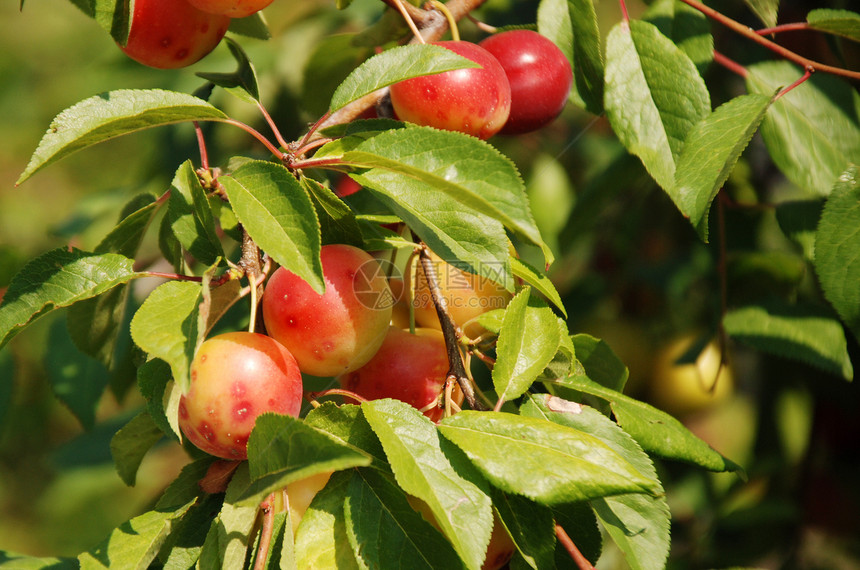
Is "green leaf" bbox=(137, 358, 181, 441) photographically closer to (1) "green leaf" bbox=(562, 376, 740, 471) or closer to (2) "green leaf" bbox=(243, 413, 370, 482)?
(2) "green leaf" bbox=(243, 413, 370, 482)

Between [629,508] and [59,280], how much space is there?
0.54 m

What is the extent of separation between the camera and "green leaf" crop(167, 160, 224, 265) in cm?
61

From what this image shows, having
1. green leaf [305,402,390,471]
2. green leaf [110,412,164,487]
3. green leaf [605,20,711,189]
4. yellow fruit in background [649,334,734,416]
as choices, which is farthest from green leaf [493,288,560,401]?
yellow fruit in background [649,334,734,416]

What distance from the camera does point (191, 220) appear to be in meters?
0.64

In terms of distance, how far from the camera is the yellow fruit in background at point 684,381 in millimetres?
1447

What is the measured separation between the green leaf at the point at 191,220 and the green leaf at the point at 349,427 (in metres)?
0.17

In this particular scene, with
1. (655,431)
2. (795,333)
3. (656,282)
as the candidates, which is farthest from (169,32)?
(656,282)

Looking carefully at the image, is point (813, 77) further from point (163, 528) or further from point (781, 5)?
point (163, 528)

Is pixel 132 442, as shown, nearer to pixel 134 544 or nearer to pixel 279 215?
pixel 134 544

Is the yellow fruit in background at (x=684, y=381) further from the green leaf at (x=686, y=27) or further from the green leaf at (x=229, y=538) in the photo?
the green leaf at (x=229, y=538)

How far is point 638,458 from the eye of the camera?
614mm

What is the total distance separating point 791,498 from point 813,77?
0.90m

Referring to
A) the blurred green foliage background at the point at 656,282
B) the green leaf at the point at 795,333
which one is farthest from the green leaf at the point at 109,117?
the green leaf at the point at 795,333

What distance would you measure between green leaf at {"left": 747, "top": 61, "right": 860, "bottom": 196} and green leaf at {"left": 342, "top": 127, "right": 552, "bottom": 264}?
509 millimetres
